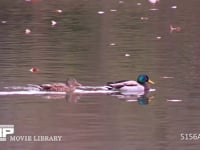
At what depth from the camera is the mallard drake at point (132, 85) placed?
13852 millimetres

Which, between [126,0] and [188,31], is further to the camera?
[126,0]

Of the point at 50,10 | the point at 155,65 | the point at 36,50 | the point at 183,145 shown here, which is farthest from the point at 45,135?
the point at 50,10

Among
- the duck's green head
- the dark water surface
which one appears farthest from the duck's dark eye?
the dark water surface

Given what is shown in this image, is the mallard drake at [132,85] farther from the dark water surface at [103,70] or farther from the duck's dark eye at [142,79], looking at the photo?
the dark water surface at [103,70]

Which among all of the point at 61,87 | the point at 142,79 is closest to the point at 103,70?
the point at 142,79

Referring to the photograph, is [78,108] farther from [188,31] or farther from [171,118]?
[188,31]

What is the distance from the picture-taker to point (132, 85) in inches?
555

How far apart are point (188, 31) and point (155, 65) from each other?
573 centimetres

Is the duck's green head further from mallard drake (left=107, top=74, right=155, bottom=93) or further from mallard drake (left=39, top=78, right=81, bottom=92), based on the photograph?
mallard drake (left=39, top=78, right=81, bottom=92)

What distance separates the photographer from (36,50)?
1848 cm

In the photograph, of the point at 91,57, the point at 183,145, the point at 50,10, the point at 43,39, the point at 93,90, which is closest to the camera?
the point at 183,145

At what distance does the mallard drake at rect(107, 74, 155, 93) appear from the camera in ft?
45.4

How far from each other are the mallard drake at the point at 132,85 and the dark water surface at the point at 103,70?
0.27 metres

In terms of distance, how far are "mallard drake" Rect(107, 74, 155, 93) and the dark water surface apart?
0.27 meters
